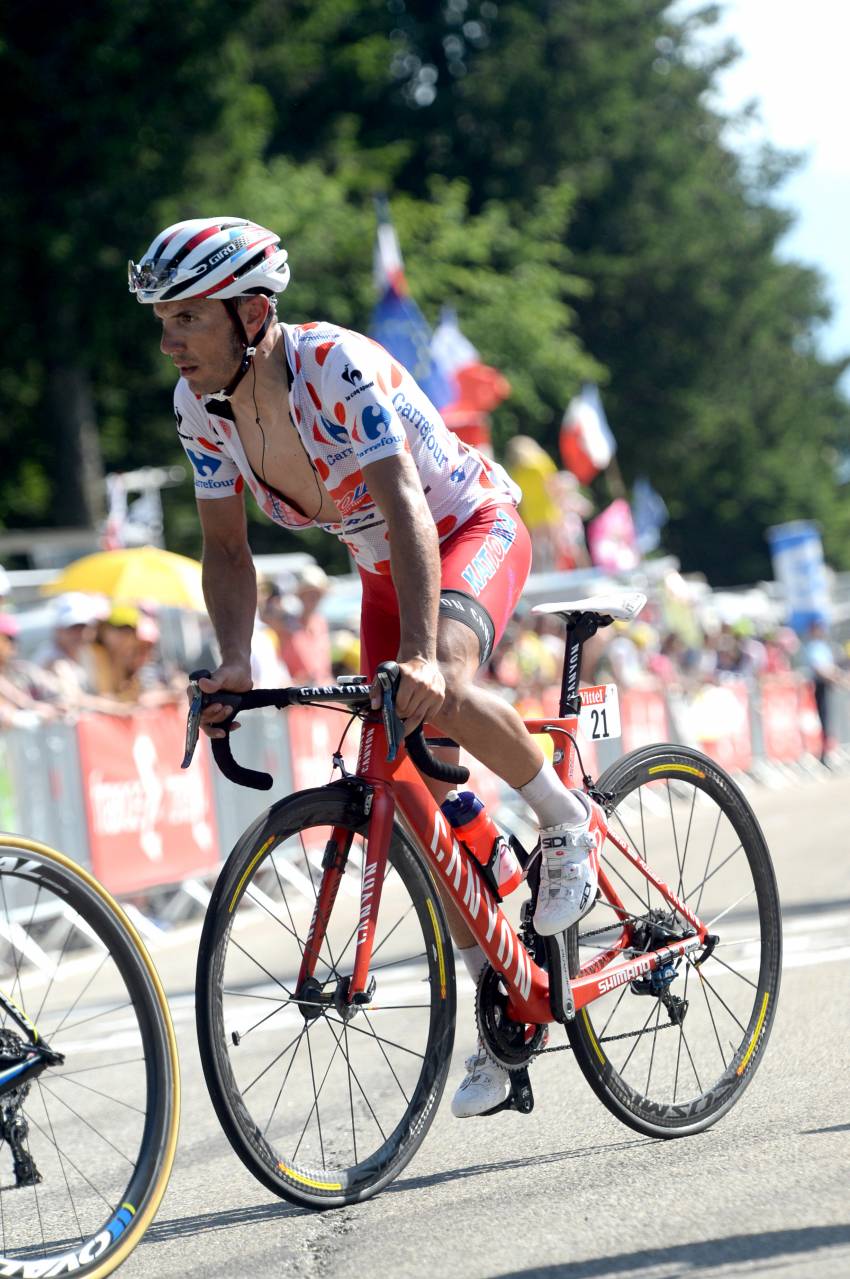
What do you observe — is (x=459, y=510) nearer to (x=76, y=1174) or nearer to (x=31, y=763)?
(x=76, y=1174)

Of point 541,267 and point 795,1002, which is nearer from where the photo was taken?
point 795,1002

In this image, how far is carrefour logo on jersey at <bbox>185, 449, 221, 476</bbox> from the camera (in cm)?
450

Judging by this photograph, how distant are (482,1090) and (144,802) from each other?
22.5 feet

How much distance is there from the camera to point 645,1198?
399cm

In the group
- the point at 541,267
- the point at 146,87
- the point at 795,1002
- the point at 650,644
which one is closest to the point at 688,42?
the point at 541,267

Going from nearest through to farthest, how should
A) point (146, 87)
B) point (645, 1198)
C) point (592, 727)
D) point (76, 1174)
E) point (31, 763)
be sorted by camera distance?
point (645, 1198)
point (76, 1174)
point (592, 727)
point (31, 763)
point (146, 87)

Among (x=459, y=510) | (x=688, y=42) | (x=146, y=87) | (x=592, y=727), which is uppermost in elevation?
(x=688, y=42)

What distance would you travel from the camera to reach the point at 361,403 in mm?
4102

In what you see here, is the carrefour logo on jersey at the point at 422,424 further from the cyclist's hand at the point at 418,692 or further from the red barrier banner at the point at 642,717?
the red barrier banner at the point at 642,717

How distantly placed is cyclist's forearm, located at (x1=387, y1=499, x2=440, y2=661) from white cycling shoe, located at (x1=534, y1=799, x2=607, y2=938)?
2.32ft

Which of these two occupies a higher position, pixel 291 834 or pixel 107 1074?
pixel 291 834

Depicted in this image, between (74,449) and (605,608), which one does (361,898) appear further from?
(74,449)

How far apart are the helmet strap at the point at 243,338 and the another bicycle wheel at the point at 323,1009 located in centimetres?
93

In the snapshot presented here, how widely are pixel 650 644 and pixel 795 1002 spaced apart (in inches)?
606
